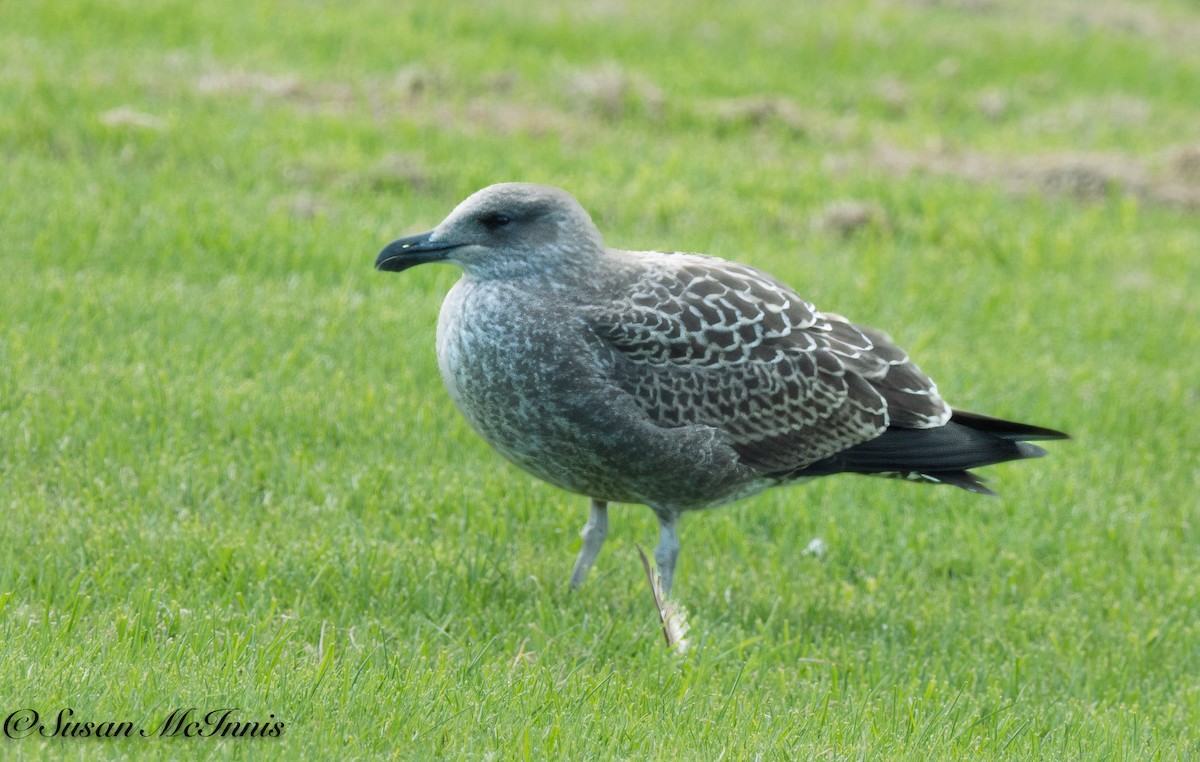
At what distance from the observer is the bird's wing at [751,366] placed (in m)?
5.86

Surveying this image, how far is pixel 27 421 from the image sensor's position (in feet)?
22.5

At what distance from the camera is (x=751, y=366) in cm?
610

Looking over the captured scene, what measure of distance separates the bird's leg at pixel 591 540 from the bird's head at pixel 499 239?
118 centimetres

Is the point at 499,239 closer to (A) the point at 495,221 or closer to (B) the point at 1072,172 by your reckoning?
(A) the point at 495,221

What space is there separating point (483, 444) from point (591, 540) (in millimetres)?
1381

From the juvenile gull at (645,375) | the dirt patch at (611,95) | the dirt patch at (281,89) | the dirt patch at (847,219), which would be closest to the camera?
the juvenile gull at (645,375)

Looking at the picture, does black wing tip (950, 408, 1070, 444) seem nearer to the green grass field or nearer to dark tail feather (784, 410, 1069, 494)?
dark tail feather (784, 410, 1069, 494)

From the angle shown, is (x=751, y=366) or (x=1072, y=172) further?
(x=1072, y=172)

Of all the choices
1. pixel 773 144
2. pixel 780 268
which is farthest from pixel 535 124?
pixel 780 268

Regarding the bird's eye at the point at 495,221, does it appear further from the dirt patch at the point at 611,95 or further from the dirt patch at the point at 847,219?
the dirt patch at the point at 611,95

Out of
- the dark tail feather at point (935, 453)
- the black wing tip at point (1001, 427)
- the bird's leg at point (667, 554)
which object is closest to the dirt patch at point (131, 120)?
the bird's leg at point (667, 554)

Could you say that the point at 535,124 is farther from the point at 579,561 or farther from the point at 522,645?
the point at 522,645

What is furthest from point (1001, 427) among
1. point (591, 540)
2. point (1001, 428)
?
point (591, 540)

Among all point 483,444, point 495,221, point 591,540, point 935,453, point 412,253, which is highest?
point 495,221
